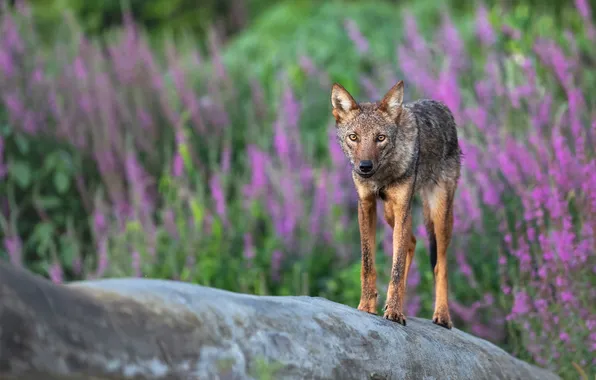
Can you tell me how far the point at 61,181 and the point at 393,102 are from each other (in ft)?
14.5

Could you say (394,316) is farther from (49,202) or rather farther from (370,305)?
(49,202)

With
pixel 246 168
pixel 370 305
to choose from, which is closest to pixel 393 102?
pixel 370 305

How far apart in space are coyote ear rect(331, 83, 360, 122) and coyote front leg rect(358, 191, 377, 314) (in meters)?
0.41

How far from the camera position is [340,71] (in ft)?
35.2

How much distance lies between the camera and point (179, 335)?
2.84 m

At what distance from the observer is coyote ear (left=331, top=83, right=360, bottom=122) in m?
4.54

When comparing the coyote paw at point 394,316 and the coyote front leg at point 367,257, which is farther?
the coyote front leg at point 367,257

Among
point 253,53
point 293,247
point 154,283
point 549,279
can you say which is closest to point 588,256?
point 549,279

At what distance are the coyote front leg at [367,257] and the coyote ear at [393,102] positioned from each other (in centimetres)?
42

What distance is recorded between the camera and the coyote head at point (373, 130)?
4.37 metres

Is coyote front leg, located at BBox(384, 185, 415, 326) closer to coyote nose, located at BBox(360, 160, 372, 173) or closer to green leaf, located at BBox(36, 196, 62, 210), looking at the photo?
coyote nose, located at BBox(360, 160, 372, 173)

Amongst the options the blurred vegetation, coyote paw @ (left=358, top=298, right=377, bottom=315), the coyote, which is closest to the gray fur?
the coyote

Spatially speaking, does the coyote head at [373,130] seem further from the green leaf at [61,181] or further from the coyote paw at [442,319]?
the green leaf at [61,181]

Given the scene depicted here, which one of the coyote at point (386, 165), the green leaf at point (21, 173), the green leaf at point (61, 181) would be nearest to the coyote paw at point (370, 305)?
the coyote at point (386, 165)
